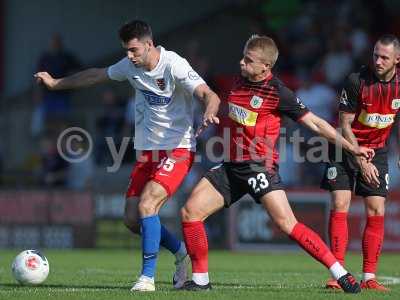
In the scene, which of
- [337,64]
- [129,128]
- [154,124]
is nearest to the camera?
[154,124]

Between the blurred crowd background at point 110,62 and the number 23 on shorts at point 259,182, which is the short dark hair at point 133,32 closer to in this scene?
the number 23 on shorts at point 259,182

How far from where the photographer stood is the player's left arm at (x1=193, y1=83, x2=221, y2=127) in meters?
8.77

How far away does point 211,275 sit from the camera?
11812 millimetres

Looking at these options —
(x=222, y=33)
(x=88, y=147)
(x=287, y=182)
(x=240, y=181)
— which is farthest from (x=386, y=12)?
(x=240, y=181)

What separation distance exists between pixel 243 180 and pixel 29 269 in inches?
88.7

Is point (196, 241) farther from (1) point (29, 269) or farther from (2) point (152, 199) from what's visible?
(1) point (29, 269)

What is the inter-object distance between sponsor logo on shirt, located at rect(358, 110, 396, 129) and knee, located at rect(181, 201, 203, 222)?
6.27 ft

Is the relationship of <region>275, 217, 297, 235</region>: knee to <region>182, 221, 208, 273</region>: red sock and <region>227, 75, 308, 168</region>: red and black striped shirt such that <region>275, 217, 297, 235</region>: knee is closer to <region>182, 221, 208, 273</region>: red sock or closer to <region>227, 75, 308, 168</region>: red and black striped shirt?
<region>227, 75, 308, 168</region>: red and black striped shirt

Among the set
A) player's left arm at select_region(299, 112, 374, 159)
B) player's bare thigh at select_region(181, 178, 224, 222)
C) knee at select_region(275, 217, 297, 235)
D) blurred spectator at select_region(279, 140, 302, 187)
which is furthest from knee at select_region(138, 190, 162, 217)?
blurred spectator at select_region(279, 140, 302, 187)

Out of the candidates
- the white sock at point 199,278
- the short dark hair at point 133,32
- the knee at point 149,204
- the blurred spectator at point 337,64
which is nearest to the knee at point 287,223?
the white sock at point 199,278

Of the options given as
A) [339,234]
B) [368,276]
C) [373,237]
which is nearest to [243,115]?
[339,234]

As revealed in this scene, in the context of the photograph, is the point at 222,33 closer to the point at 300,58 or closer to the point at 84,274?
the point at 300,58

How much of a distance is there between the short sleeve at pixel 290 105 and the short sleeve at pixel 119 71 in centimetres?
169

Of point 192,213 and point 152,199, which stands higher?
point 152,199
